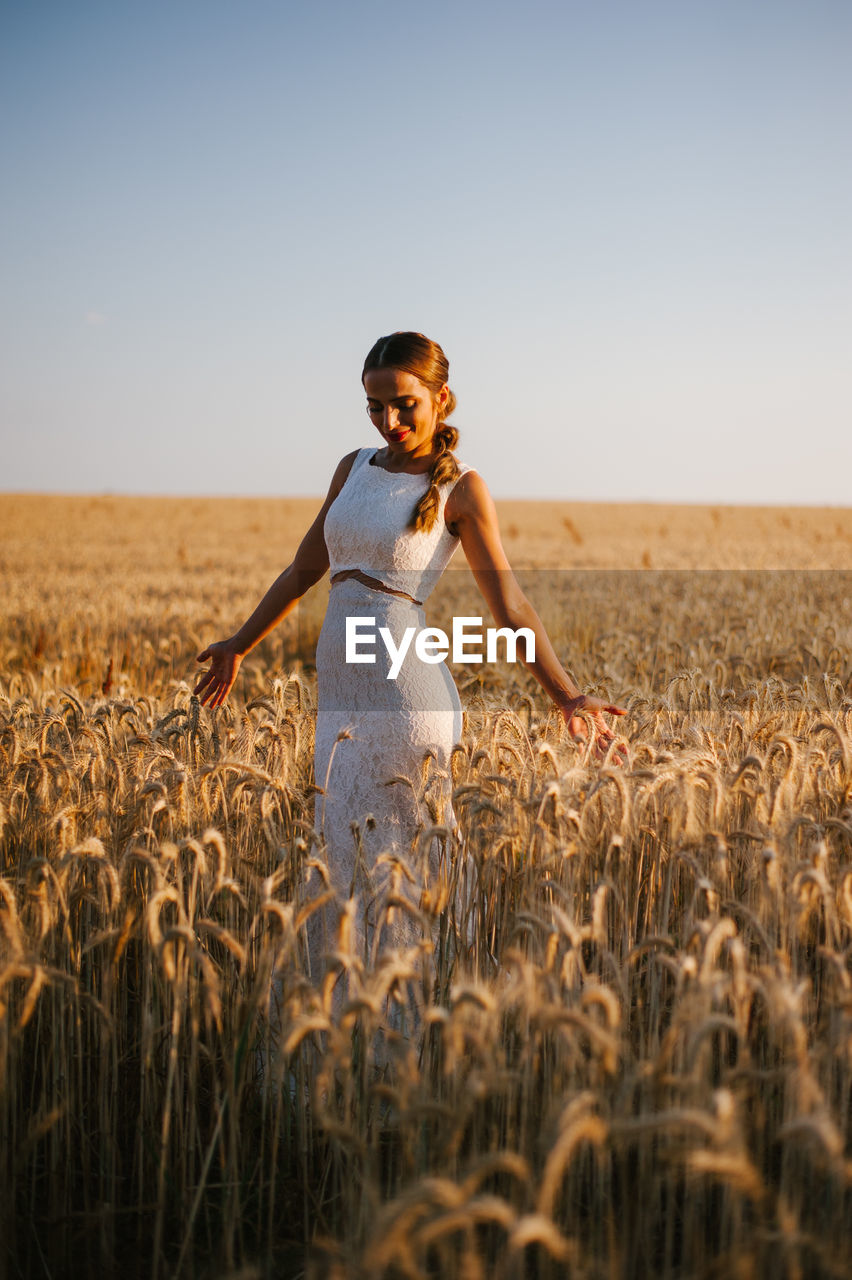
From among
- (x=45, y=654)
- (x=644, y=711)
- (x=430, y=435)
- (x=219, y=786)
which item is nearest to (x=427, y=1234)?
(x=219, y=786)

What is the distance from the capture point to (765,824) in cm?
254

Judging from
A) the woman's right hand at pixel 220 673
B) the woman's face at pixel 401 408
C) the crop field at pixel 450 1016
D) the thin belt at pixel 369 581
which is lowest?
the crop field at pixel 450 1016

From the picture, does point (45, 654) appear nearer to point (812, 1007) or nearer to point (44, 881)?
point (44, 881)

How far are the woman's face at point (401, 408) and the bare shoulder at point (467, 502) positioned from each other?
183 millimetres

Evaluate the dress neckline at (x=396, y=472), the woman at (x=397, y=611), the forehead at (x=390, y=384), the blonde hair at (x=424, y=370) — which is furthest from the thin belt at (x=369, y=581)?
the forehead at (x=390, y=384)

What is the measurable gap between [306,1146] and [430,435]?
2.19 meters

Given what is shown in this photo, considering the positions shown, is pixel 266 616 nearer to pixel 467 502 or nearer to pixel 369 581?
pixel 369 581

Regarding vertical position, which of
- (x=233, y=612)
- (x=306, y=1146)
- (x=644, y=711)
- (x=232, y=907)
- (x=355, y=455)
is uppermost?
(x=233, y=612)

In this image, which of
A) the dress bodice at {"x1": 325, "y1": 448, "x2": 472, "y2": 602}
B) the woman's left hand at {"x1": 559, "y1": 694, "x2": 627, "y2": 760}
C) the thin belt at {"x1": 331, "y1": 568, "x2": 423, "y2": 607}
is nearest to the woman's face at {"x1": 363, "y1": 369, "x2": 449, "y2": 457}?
the dress bodice at {"x1": 325, "y1": 448, "x2": 472, "y2": 602}

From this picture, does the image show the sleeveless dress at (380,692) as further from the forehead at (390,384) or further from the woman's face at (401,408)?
the forehead at (390,384)

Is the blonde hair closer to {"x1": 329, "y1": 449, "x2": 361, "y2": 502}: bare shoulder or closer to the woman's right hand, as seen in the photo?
{"x1": 329, "y1": 449, "x2": 361, "y2": 502}: bare shoulder

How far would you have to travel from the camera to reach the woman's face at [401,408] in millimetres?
3086

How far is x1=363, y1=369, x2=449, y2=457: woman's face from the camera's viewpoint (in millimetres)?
3086

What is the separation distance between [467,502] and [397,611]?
16.9 inches
